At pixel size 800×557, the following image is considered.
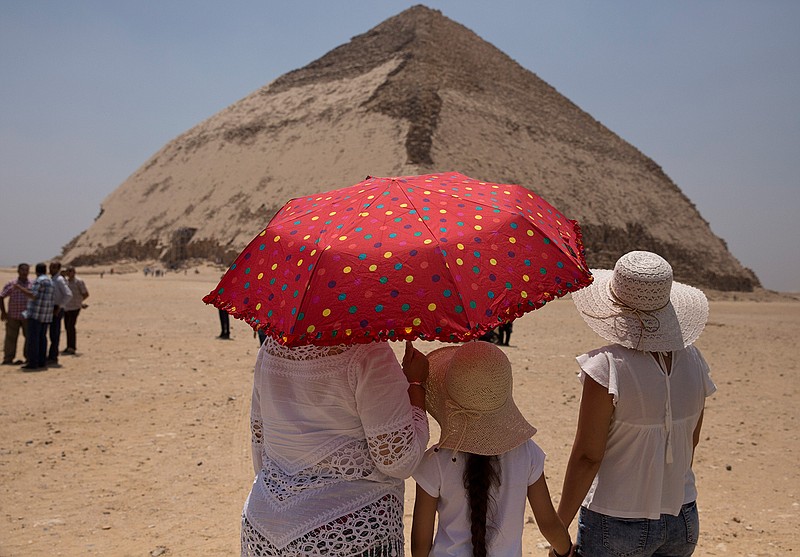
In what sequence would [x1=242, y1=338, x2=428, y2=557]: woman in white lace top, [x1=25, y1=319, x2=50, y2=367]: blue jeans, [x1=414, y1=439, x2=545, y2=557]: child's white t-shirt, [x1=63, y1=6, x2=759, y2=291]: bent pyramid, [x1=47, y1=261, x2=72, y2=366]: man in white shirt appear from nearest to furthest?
1. [x1=242, y1=338, x2=428, y2=557]: woman in white lace top
2. [x1=414, y1=439, x2=545, y2=557]: child's white t-shirt
3. [x1=25, y1=319, x2=50, y2=367]: blue jeans
4. [x1=47, y1=261, x2=72, y2=366]: man in white shirt
5. [x1=63, y1=6, x2=759, y2=291]: bent pyramid

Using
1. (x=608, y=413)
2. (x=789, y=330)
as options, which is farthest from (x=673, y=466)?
(x=789, y=330)

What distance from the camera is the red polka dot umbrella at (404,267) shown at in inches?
76.2

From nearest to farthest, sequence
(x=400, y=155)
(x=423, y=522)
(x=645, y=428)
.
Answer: (x=423, y=522), (x=645, y=428), (x=400, y=155)

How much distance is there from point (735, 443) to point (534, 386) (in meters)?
2.83

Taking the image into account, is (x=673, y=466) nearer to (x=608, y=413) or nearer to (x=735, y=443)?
(x=608, y=413)

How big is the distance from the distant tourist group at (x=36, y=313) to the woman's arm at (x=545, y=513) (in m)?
9.06

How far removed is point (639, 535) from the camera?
2.34 m

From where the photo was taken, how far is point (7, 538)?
414 centimetres

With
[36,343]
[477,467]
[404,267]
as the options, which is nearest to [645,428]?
[477,467]

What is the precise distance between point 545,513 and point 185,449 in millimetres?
4523

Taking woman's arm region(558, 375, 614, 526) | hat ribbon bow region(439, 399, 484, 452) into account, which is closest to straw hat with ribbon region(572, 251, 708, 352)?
woman's arm region(558, 375, 614, 526)

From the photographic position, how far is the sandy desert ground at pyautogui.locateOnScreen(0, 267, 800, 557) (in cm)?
429

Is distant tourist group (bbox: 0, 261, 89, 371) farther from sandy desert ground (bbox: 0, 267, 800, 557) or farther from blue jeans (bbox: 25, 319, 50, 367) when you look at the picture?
sandy desert ground (bbox: 0, 267, 800, 557)

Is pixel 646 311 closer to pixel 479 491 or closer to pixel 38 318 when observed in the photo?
pixel 479 491
